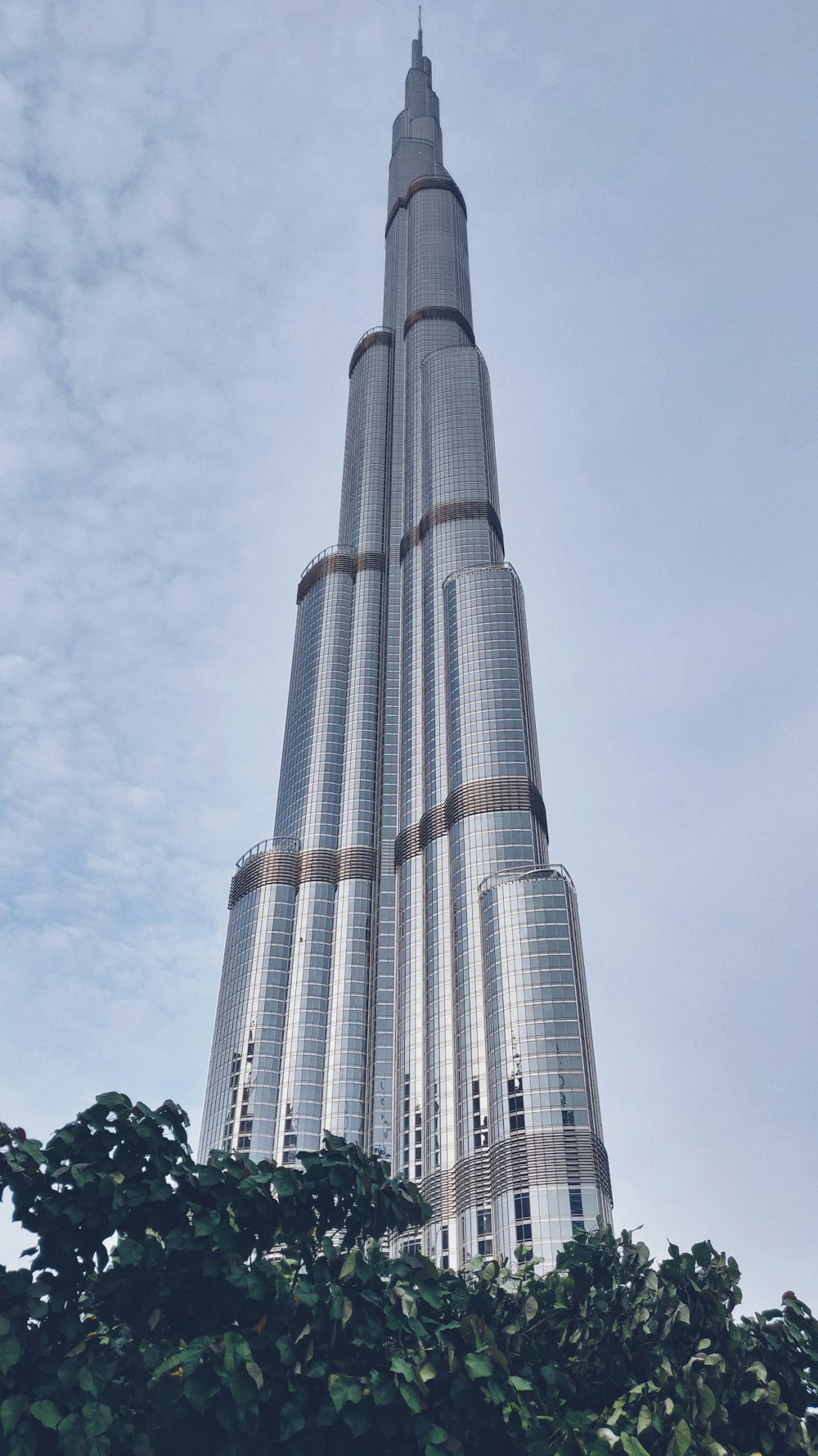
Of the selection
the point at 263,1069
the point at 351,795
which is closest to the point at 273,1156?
the point at 263,1069

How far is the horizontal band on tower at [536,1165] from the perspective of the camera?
129250 mm

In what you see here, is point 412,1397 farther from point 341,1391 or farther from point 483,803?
point 483,803

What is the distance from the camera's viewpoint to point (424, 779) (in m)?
181

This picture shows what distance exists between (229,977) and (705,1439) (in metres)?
149

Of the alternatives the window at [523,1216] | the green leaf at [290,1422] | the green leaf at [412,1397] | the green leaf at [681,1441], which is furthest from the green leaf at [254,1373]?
the window at [523,1216]

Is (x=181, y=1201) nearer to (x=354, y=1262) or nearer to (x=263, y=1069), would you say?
(x=354, y=1262)

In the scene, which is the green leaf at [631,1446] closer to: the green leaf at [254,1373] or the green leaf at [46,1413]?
the green leaf at [254,1373]

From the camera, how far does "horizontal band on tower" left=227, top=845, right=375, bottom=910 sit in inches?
7052

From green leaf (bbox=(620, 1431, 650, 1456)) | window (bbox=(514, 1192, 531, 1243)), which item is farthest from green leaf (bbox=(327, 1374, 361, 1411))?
window (bbox=(514, 1192, 531, 1243))

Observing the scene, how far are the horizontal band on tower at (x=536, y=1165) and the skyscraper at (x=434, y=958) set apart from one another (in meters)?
0.21

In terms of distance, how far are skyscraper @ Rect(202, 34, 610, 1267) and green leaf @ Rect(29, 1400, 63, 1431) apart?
359 feet

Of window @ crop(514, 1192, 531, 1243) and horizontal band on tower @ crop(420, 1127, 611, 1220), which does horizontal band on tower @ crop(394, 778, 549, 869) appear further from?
window @ crop(514, 1192, 531, 1243)

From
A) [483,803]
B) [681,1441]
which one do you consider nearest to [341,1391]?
[681,1441]

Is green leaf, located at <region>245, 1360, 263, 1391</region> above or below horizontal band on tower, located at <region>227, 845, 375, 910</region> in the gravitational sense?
below
